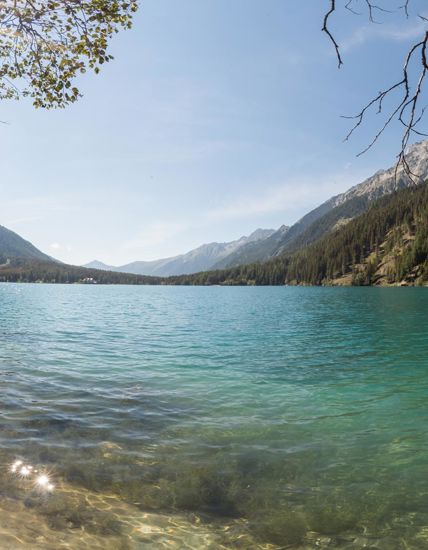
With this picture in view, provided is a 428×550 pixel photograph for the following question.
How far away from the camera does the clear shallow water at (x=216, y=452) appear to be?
718 cm

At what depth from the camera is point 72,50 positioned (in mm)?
10531

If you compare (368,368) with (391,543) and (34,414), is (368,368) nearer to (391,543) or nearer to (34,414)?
(391,543)

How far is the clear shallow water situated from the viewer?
23.6 feet

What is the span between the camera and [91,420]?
1306cm

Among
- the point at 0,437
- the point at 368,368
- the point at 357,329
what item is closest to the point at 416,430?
the point at 368,368

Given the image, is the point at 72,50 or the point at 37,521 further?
the point at 72,50

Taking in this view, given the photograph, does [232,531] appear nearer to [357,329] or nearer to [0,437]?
[0,437]

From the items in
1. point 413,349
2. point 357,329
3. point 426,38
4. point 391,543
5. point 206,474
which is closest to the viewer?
point 426,38

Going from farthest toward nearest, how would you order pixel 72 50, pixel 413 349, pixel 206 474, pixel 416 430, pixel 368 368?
pixel 413 349
pixel 368 368
pixel 416 430
pixel 72 50
pixel 206 474

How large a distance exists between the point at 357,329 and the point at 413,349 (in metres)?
11.8

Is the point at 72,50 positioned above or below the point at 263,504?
above

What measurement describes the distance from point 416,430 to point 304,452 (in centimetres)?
468

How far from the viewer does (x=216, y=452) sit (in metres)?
10.7

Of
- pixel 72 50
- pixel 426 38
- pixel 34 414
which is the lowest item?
pixel 34 414
